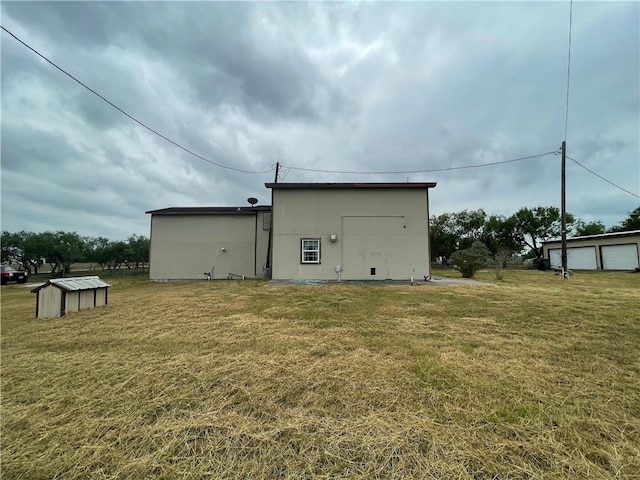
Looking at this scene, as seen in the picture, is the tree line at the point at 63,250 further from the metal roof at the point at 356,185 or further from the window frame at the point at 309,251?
the window frame at the point at 309,251

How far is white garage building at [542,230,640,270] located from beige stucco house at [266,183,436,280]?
18.5 m

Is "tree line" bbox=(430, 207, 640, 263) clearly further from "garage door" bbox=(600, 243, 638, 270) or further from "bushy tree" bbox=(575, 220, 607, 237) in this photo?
"garage door" bbox=(600, 243, 638, 270)

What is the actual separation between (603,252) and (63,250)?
42.0 meters

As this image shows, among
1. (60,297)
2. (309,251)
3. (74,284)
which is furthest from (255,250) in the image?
(60,297)

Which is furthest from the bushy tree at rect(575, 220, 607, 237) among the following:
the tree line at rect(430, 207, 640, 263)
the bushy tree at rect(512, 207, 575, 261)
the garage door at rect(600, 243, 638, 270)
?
the garage door at rect(600, 243, 638, 270)

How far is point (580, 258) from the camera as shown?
22453 millimetres

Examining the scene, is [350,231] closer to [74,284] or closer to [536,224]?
[74,284]

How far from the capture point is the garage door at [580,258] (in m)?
21.5

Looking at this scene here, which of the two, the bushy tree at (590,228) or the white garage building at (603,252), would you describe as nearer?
the white garage building at (603,252)

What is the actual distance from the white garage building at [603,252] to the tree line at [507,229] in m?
7.16

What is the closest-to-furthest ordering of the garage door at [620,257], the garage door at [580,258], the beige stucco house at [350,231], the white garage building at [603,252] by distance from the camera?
the beige stucco house at [350,231] < the garage door at [620,257] < the white garage building at [603,252] < the garage door at [580,258]

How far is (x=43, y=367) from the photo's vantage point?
2.73 m

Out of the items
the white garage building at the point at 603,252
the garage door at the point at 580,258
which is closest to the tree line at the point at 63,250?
the garage door at the point at 580,258

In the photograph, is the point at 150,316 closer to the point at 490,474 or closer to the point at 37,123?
the point at 490,474
